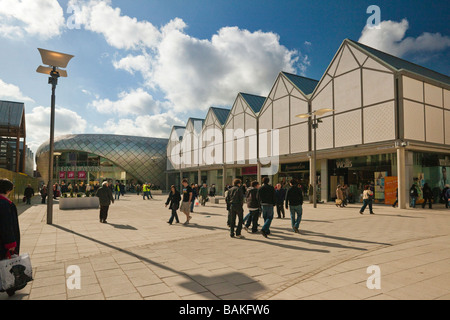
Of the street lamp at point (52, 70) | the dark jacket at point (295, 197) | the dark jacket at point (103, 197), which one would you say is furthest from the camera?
the dark jacket at point (103, 197)

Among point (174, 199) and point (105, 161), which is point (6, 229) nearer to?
point (174, 199)

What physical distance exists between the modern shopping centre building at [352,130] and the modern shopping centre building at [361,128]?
2.4 inches

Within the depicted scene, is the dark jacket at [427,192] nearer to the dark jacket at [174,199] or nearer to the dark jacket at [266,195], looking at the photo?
the dark jacket at [266,195]

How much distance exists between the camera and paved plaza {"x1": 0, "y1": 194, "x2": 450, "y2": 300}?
3959 mm

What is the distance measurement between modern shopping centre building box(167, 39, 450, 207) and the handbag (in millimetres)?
13241

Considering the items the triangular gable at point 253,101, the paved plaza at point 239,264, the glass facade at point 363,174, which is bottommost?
the paved plaza at point 239,264

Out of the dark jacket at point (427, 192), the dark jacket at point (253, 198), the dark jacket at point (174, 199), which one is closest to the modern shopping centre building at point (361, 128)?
the dark jacket at point (427, 192)

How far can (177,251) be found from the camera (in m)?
6.51

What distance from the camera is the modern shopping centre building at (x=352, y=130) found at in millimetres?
17703

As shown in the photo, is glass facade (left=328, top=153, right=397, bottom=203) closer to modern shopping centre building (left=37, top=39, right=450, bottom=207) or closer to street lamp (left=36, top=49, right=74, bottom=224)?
modern shopping centre building (left=37, top=39, right=450, bottom=207)

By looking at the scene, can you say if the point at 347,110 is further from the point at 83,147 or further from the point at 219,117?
the point at 83,147

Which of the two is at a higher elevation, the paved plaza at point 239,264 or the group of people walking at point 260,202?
A: the group of people walking at point 260,202

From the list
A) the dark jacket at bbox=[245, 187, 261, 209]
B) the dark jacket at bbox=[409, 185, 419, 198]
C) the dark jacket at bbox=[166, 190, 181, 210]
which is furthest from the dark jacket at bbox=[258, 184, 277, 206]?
the dark jacket at bbox=[409, 185, 419, 198]

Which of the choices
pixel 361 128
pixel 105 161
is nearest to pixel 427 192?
pixel 361 128
